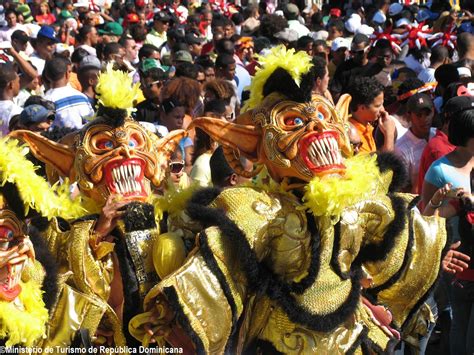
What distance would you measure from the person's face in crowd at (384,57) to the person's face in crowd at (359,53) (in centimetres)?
32

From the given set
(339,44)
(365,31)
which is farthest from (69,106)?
(365,31)

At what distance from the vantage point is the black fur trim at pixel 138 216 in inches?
152

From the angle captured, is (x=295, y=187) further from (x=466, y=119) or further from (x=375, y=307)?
(x=466, y=119)

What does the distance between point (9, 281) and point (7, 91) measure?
3642mm

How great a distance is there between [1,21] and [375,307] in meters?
7.86

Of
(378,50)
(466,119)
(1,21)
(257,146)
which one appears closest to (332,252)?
(257,146)

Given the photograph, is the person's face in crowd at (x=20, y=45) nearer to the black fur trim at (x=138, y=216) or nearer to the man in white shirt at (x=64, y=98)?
the man in white shirt at (x=64, y=98)

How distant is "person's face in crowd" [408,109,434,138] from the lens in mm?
6297

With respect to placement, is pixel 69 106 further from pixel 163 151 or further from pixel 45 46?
pixel 45 46

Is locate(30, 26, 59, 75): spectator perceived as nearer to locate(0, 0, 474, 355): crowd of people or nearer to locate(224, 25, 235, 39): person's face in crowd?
locate(0, 0, 474, 355): crowd of people

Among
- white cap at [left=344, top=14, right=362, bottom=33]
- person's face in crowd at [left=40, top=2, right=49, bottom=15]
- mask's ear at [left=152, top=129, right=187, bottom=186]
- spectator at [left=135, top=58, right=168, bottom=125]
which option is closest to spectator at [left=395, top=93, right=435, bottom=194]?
spectator at [left=135, top=58, right=168, bottom=125]

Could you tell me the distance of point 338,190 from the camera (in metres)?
3.55

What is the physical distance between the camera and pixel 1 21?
10.8 m

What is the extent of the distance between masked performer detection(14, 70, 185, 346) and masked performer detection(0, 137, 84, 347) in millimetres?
381
